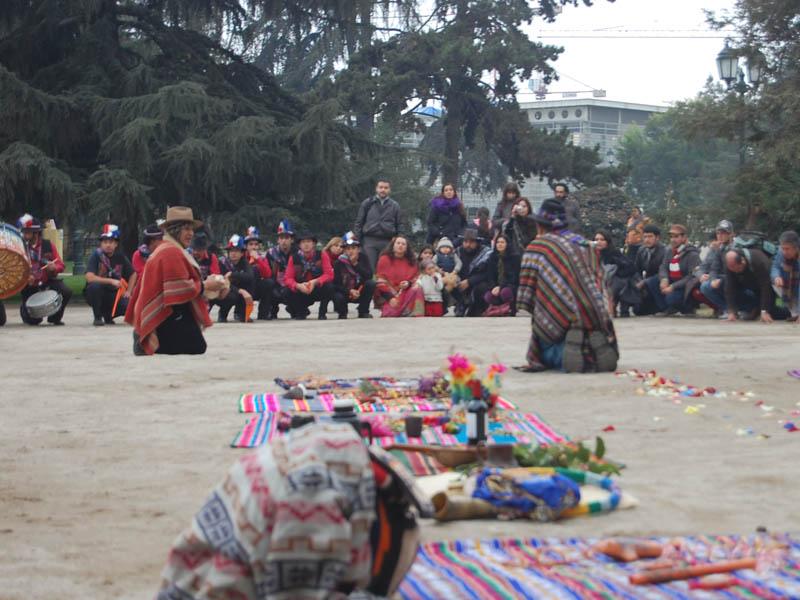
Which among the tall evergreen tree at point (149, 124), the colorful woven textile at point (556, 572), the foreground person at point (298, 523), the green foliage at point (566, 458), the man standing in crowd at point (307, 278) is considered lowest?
the colorful woven textile at point (556, 572)

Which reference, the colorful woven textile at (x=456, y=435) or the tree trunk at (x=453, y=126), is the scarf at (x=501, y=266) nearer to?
the colorful woven textile at (x=456, y=435)

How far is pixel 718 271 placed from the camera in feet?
63.6

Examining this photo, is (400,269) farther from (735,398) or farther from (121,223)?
(735,398)

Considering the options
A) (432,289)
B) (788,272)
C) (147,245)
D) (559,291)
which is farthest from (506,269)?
(559,291)

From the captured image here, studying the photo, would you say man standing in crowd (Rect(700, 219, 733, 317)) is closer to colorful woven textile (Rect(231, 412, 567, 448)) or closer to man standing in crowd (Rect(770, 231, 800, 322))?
man standing in crowd (Rect(770, 231, 800, 322))

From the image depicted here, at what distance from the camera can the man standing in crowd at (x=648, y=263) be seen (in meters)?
20.1

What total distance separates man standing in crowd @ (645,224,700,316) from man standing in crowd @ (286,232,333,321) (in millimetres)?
4951

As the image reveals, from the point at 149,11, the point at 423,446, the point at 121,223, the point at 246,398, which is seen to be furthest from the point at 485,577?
the point at 149,11

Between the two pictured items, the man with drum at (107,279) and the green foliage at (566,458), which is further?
the man with drum at (107,279)

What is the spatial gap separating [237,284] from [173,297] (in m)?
7.42

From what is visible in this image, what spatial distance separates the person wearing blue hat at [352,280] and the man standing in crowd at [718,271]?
16.6 feet

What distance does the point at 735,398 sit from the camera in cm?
977

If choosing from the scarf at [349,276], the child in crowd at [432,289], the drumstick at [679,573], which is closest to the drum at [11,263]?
the scarf at [349,276]

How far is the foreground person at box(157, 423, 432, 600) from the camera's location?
336 centimetres
